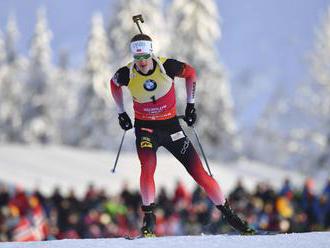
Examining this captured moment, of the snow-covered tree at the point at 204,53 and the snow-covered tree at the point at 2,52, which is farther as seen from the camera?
the snow-covered tree at the point at 2,52

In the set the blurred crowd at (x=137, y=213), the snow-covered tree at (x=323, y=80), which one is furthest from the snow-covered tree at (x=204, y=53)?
the blurred crowd at (x=137, y=213)

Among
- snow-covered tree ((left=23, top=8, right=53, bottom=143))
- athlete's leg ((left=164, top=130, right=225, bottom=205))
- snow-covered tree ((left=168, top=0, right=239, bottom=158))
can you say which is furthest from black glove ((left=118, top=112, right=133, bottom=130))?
snow-covered tree ((left=23, top=8, right=53, bottom=143))

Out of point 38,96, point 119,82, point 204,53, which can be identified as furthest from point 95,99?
point 119,82

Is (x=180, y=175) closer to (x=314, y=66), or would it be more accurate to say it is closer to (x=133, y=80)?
(x=314, y=66)

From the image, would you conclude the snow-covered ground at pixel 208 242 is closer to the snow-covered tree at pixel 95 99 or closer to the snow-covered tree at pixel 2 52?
the snow-covered tree at pixel 95 99

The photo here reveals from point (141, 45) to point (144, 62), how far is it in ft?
0.56

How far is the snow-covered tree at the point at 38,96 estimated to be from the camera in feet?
159

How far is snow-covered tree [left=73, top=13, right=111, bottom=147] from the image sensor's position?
46.0 m

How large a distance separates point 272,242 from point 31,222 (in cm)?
1012

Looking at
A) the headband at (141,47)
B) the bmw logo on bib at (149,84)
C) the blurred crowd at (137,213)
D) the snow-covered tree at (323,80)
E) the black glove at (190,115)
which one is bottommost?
the blurred crowd at (137,213)

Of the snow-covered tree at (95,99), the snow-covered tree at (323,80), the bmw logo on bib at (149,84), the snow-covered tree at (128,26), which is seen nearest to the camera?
the bmw logo on bib at (149,84)

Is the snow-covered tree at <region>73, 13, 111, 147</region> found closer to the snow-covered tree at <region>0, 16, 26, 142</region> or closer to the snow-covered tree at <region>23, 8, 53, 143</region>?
the snow-covered tree at <region>23, 8, 53, 143</region>

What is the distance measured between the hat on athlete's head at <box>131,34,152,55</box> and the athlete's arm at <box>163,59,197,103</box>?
0.98 feet

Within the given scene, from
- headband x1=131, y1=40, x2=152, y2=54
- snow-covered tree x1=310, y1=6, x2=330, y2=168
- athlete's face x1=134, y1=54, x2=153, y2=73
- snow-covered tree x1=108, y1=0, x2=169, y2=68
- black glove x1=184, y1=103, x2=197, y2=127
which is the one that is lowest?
black glove x1=184, y1=103, x2=197, y2=127
